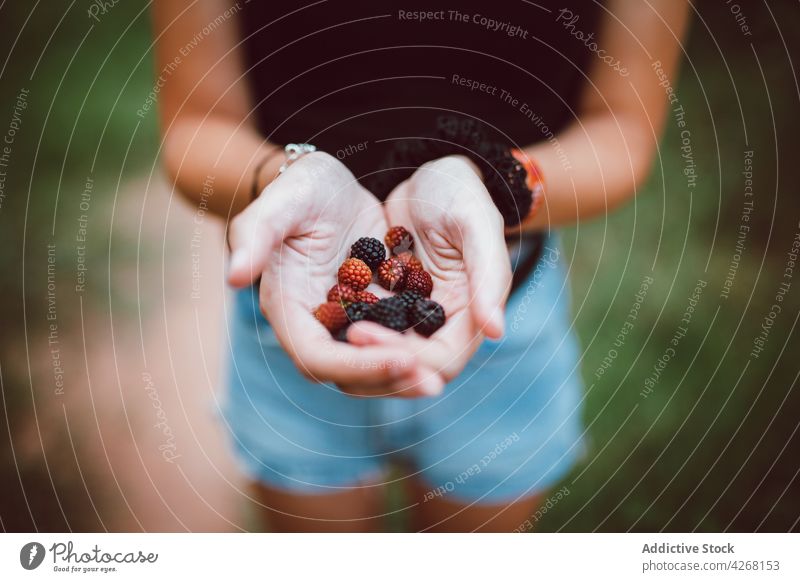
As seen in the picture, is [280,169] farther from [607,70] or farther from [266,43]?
[607,70]

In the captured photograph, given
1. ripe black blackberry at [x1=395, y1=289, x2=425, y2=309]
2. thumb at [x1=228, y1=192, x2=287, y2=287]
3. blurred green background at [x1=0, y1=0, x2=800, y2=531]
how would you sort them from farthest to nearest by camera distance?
blurred green background at [x1=0, y1=0, x2=800, y2=531], ripe black blackberry at [x1=395, y1=289, x2=425, y2=309], thumb at [x1=228, y1=192, x2=287, y2=287]

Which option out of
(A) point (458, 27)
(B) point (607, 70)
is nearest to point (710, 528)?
(B) point (607, 70)

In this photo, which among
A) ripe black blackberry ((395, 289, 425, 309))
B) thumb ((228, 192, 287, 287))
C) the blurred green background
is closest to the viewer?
thumb ((228, 192, 287, 287))

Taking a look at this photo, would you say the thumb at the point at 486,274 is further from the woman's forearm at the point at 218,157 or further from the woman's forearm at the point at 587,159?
the woman's forearm at the point at 218,157

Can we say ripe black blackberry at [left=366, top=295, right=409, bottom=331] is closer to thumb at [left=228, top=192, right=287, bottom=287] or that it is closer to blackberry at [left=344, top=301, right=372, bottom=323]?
blackberry at [left=344, top=301, right=372, bottom=323]

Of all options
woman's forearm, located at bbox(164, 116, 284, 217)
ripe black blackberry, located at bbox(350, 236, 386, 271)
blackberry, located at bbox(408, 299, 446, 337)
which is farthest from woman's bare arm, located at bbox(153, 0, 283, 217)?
blackberry, located at bbox(408, 299, 446, 337)
